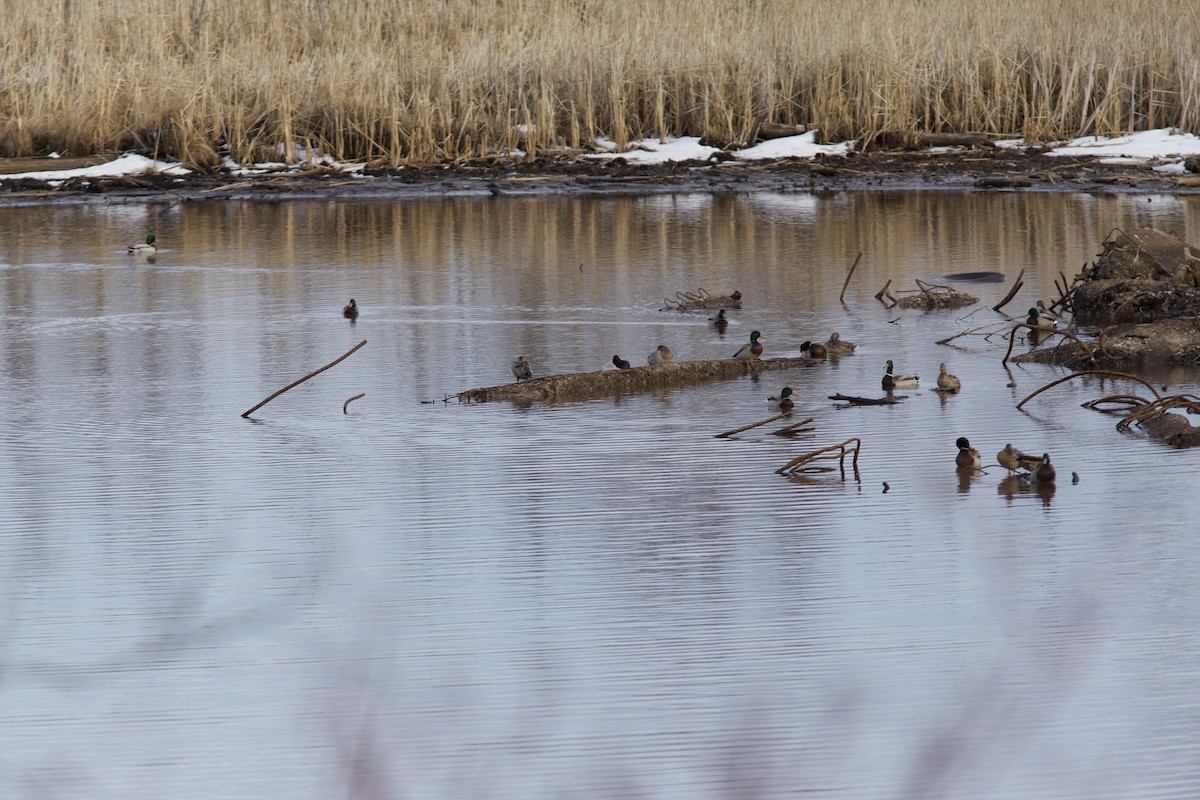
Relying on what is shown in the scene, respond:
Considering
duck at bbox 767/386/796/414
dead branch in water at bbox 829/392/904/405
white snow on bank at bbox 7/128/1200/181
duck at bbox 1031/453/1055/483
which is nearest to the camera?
duck at bbox 1031/453/1055/483

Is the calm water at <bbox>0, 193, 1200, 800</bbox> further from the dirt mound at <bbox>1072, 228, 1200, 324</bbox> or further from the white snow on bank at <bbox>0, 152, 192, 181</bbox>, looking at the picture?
the white snow on bank at <bbox>0, 152, 192, 181</bbox>

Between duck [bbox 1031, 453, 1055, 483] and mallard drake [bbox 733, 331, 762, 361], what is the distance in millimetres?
2572

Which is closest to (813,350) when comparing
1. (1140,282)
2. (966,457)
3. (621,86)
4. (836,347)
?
(836,347)

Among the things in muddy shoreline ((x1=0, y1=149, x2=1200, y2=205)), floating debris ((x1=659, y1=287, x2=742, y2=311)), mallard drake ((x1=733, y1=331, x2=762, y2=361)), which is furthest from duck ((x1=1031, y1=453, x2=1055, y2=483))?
muddy shoreline ((x1=0, y1=149, x2=1200, y2=205))

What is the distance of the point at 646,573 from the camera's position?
5281 millimetres

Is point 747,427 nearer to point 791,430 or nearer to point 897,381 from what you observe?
point 791,430

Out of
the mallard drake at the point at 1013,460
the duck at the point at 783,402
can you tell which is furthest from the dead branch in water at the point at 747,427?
the mallard drake at the point at 1013,460

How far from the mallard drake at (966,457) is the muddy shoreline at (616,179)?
12068 millimetres

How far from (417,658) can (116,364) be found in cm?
517

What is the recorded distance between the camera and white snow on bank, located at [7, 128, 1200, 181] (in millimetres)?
19062

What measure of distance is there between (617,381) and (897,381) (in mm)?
1398

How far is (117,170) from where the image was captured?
19.5 metres

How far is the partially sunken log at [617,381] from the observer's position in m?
8.02

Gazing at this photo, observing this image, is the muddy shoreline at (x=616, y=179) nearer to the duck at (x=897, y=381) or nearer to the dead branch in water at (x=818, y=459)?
the duck at (x=897, y=381)
